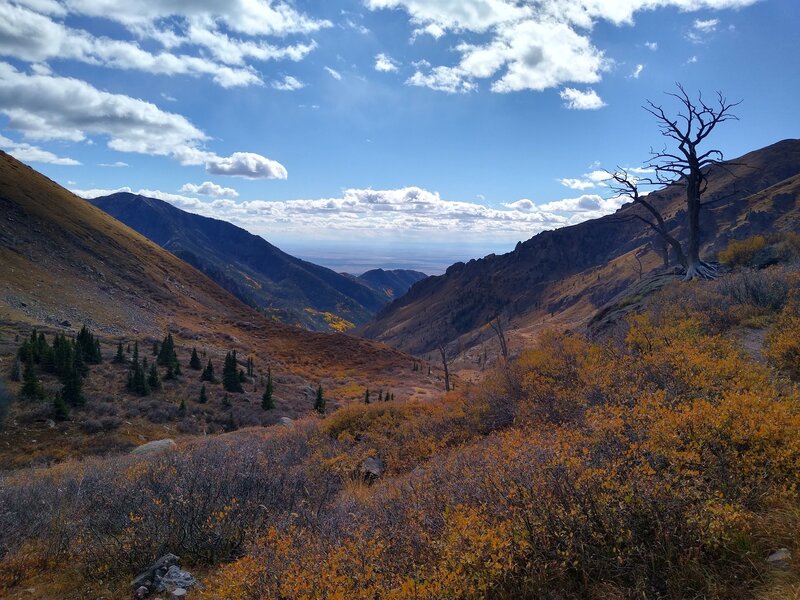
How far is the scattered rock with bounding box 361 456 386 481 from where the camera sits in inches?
411

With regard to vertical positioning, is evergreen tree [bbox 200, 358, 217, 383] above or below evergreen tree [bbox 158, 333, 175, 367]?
below

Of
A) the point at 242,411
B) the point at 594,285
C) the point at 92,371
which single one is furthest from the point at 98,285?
the point at 594,285

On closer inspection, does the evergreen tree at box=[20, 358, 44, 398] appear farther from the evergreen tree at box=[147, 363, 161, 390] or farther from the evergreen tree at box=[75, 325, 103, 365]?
the evergreen tree at box=[75, 325, 103, 365]

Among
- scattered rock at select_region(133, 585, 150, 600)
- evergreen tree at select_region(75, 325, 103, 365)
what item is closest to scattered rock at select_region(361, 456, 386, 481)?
scattered rock at select_region(133, 585, 150, 600)

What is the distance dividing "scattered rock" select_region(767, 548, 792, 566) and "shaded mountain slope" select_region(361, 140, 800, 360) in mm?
86979

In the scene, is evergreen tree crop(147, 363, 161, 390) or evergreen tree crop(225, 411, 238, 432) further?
evergreen tree crop(147, 363, 161, 390)

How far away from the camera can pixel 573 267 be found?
16362 cm

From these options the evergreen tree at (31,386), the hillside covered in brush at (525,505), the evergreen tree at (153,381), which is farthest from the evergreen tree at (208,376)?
the hillside covered in brush at (525,505)

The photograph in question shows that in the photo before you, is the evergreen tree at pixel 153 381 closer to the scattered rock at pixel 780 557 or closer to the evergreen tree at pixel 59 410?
the evergreen tree at pixel 59 410

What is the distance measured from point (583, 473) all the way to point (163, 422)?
3062 centimetres

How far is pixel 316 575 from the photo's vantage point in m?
4.27

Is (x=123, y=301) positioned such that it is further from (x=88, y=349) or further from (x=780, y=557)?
(x=780, y=557)

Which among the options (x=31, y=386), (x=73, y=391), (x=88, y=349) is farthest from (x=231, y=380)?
(x=31, y=386)

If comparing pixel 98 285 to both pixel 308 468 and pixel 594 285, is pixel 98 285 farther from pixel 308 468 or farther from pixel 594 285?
pixel 594 285
